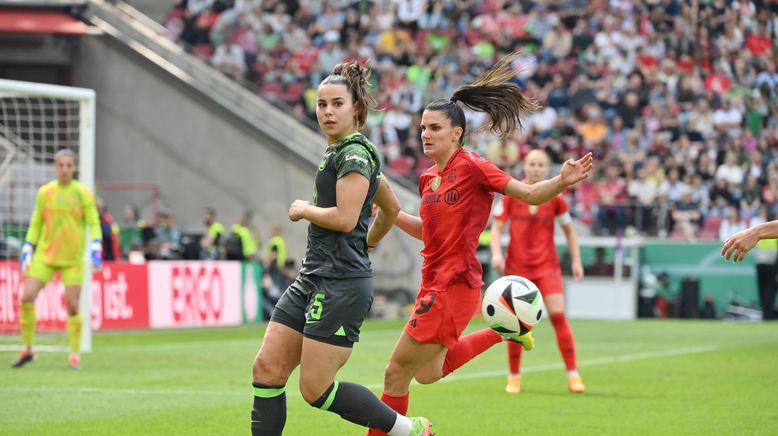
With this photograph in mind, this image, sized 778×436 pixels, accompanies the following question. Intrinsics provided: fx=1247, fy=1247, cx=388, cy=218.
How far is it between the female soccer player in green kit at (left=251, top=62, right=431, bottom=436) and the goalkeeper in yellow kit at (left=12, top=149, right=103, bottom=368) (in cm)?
814

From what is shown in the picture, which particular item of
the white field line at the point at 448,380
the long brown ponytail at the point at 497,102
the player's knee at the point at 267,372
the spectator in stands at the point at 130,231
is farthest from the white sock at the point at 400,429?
the spectator in stands at the point at 130,231

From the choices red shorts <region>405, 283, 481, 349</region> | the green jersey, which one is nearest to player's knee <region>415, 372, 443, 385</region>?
red shorts <region>405, 283, 481, 349</region>

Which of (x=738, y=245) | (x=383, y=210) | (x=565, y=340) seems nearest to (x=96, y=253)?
(x=565, y=340)

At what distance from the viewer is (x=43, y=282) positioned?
14.7m

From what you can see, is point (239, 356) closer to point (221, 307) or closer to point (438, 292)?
point (221, 307)

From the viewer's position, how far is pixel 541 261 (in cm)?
1277

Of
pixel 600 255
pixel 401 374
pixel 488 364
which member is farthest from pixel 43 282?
pixel 600 255

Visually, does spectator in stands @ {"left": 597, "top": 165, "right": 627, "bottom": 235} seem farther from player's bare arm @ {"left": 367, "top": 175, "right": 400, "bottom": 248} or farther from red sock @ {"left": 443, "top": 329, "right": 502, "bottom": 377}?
player's bare arm @ {"left": 367, "top": 175, "right": 400, "bottom": 248}

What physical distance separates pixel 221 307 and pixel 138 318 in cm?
210

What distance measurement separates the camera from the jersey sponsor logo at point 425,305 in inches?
313

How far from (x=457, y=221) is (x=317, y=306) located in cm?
155

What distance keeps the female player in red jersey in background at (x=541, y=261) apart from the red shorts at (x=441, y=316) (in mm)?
4538

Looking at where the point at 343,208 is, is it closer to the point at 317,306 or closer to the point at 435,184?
the point at 317,306

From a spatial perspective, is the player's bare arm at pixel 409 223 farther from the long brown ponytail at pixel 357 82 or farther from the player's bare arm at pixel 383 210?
the long brown ponytail at pixel 357 82
